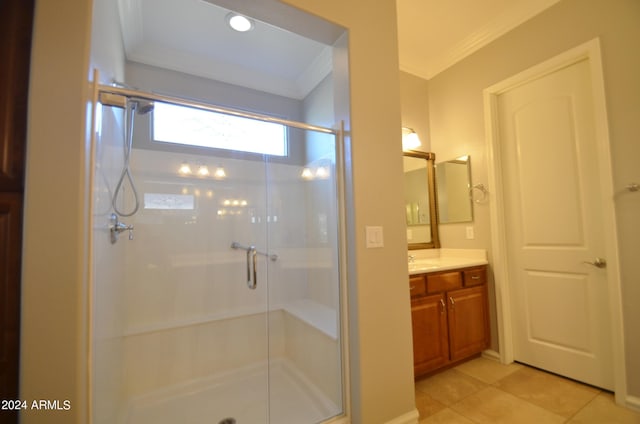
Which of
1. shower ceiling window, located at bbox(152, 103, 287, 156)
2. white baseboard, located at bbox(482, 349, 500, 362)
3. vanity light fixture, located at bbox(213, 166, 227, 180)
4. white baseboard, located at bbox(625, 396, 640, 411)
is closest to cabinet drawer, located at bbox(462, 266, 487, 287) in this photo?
white baseboard, located at bbox(482, 349, 500, 362)

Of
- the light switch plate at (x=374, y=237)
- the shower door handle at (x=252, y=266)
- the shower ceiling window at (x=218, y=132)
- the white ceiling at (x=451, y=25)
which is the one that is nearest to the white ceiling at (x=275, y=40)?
the white ceiling at (x=451, y=25)

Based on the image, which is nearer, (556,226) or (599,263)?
(599,263)

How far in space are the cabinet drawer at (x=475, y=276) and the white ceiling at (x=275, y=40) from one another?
208 centimetres

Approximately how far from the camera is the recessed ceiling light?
2.01m

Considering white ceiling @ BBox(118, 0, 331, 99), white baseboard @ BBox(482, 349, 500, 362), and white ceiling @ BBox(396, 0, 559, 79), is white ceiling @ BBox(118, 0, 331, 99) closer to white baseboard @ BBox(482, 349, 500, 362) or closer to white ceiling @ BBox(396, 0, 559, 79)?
white ceiling @ BBox(396, 0, 559, 79)

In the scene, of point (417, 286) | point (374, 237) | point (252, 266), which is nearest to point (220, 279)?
point (252, 266)

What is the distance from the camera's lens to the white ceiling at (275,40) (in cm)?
203

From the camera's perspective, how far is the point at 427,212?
2.76 metres

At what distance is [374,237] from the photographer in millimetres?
1450

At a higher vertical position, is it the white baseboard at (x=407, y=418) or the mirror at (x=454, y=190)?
the mirror at (x=454, y=190)

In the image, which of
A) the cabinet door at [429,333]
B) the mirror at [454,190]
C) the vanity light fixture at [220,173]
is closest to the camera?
the cabinet door at [429,333]

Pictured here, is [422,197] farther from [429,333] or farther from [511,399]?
[511,399]

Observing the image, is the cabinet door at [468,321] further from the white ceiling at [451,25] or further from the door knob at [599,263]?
the white ceiling at [451,25]

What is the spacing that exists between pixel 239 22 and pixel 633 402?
3.71 m
